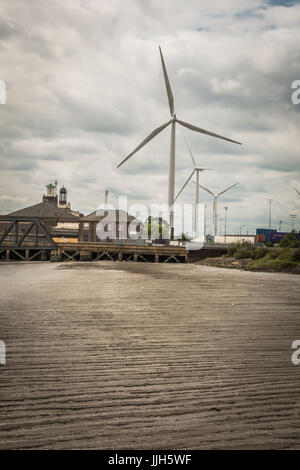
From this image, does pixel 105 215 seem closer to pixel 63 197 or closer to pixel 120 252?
pixel 120 252

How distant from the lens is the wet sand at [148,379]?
14.7 feet

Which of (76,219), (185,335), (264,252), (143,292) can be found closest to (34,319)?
(185,335)

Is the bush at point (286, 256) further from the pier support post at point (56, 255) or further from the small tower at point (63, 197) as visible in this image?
the small tower at point (63, 197)

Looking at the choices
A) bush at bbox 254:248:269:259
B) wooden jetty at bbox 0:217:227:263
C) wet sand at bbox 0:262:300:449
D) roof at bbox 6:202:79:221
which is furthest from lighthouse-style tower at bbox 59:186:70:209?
wet sand at bbox 0:262:300:449

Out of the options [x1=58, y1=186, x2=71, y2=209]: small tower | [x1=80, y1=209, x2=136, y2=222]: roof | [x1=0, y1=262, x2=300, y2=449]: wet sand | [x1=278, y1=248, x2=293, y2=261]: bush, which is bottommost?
[x1=0, y1=262, x2=300, y2=449]: wet sand

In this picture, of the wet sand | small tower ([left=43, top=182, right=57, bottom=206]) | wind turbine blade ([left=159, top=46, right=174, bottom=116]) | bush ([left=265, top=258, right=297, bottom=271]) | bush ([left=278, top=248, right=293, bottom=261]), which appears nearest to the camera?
the wet sand

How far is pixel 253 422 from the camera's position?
15.8 ft

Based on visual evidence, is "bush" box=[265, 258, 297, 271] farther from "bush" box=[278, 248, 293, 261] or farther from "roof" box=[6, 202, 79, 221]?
"roof" box=[6, 202, 79, 221]

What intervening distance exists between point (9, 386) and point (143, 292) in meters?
11.3

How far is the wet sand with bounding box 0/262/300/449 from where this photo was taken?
4.49m

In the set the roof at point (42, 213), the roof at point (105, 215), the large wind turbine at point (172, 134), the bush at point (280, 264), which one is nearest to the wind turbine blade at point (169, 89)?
the large wind turbine at point (172, 134)

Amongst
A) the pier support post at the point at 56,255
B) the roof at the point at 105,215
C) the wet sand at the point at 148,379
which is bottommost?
the pier support post at the point at 56,255

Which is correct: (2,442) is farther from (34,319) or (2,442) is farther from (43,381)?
(34,319)

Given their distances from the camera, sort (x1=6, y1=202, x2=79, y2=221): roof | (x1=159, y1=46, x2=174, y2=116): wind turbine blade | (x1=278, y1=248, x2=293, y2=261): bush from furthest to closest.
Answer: (x1=6, y1=202, x2=79, y2=221): roof
(x1=159, y1=46, x2=174, y2=116): wind turbine blade
(x1=278, y1=248, x2=293, y2=261): bush
